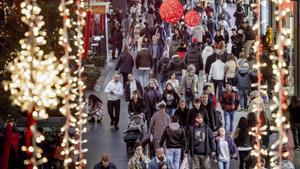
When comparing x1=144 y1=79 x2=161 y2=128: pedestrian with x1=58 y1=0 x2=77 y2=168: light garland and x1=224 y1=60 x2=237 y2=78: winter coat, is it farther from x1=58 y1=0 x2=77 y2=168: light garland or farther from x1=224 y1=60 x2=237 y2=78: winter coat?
x1=58 y1=0 x2=77 y2=168: light garland

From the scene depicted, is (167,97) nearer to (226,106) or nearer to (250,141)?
(226,106)

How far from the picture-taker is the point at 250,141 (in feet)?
64.2

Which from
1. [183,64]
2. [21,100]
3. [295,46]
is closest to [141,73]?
[183,64]

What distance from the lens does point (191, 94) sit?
2498 cm

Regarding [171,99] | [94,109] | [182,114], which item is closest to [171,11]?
[94,109]

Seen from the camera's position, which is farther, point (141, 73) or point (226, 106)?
point (141, 73)

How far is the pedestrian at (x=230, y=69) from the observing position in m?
26.6

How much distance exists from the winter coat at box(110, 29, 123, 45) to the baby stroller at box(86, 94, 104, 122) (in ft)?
35.6

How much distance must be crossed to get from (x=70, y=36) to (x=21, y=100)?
6.79 meters

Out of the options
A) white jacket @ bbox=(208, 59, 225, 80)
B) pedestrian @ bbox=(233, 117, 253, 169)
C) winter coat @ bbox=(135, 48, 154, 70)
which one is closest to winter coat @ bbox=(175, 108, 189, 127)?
pedestrian @ bbox=(233, 117, 253, 169)

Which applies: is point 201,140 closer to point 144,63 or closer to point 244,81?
point 244,81

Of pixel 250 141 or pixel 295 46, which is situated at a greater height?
pixel 295 46

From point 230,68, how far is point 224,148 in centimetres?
792

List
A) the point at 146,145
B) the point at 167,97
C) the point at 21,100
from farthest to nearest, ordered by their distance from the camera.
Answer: the point at 167,97, the point at 146,145, the point at 21,100
